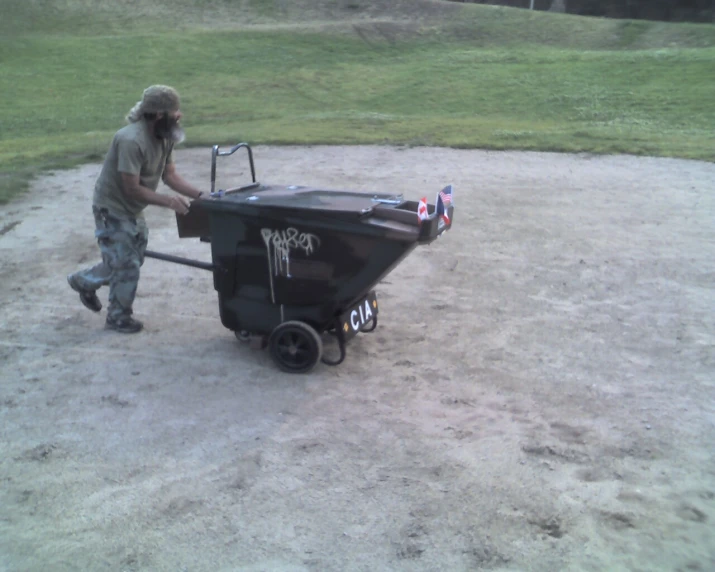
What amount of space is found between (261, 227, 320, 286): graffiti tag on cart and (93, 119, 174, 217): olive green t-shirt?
0.96 m

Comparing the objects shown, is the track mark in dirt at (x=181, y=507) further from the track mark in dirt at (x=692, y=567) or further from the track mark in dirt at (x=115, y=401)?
the track mark in dirt at (x=692, y=567)

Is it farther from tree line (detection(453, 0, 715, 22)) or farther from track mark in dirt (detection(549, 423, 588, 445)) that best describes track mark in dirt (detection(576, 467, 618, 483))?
tree line (detection(453, 0, 715, 22))

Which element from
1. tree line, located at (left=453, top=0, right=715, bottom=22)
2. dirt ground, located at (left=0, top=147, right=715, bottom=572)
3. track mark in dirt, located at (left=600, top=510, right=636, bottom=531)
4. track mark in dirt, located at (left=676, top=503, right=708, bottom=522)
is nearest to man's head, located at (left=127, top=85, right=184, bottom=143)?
dirt ground, located at (left=0, top=147, right=715, bottom=572)

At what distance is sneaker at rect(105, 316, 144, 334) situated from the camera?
18.3ft

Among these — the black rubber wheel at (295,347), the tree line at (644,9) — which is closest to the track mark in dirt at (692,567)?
the black rubber wheel at (295,347)

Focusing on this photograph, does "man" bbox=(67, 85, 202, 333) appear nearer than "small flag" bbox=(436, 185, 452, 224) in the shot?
No

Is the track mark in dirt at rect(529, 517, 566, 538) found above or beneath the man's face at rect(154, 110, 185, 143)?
beneath

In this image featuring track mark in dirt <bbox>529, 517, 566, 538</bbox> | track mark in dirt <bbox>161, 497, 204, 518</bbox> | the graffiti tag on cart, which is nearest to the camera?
track mark in dirt <bbox>529, 517, 566, 538</bbox>

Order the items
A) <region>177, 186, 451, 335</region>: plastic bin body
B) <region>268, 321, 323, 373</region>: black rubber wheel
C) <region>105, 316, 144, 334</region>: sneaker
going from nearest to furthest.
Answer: <region>177, 186, 451, 335</region>: plastic bin body, <region>268, 321, 323, 373</region>: black rubber wheel, <region>105, 316, 144, 334</region>: sneaker

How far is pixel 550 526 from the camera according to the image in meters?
3.52

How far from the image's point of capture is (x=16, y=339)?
5520 mm

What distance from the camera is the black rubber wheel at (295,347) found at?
485cm

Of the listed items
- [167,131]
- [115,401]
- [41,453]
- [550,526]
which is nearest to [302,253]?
[167,131]

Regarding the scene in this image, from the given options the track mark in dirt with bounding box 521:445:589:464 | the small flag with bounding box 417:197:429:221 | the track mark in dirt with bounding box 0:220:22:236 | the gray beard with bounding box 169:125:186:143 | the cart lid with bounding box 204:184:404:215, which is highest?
the gray beard with bounding box 169:125:186:143
